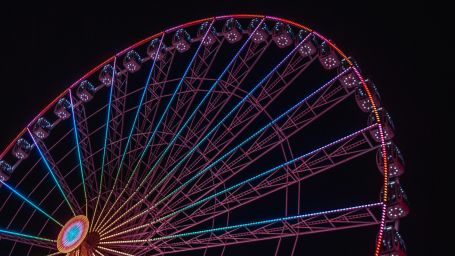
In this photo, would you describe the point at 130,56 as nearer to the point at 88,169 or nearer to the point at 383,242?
the point at 88,169

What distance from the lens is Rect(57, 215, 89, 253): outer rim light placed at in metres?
15.1

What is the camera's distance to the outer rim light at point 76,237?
15.1m

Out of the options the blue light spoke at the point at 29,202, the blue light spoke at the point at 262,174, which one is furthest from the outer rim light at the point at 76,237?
the blue light spoke at the point at 262,174

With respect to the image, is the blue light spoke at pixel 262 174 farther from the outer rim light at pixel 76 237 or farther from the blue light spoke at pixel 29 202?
the blue light spoke at pixel 29 202

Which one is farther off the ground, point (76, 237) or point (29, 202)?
point (29, 202)

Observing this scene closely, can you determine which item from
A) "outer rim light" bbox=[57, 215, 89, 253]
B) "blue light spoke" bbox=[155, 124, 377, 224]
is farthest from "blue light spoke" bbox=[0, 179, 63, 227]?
"blue light spoke" bbox=[155, 124, 377, 224]

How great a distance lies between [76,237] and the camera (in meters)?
15.3

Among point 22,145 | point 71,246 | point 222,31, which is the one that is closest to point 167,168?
point 71,246

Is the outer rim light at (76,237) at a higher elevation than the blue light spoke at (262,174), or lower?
higher

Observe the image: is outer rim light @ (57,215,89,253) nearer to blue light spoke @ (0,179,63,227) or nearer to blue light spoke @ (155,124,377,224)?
blue light spoke @ (0,179,63,227)

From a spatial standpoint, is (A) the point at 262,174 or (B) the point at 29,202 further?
(B) the point at 29,202

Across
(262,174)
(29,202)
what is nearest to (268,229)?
(262,174)

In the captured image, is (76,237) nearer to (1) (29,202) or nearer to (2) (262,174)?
(1) (29,202)

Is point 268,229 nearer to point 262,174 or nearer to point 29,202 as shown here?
point 262,174
